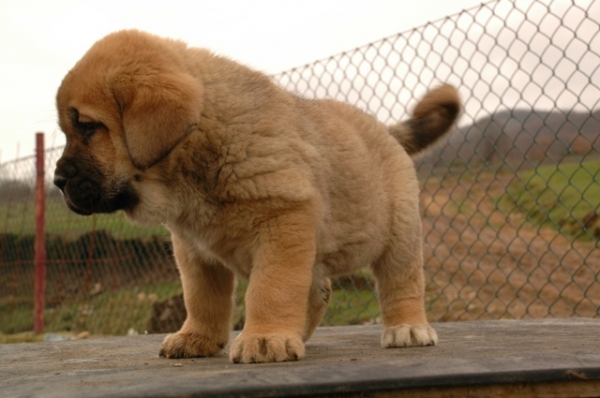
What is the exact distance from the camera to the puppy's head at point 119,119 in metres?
3.05

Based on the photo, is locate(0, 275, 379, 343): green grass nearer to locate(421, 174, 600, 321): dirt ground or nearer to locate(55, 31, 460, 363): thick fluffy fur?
locate(421, 174, 600, 321): dirt ground

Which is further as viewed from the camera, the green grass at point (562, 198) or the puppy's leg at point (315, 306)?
the green grass at point (562, 198)

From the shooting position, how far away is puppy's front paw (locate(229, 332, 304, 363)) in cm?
289

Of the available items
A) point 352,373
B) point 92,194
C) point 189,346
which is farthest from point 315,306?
point 352,373

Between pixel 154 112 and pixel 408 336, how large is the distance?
1511 millimetres

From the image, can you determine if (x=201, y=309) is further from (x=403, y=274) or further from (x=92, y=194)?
(x=403, y=274)

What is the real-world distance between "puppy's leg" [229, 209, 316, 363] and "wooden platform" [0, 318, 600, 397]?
0.12m

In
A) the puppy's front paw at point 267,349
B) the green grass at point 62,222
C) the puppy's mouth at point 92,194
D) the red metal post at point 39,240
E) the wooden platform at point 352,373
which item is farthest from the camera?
the red metal post at point 39,240

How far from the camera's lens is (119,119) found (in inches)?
123

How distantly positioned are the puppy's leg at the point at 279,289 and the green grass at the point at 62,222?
479 centimetres

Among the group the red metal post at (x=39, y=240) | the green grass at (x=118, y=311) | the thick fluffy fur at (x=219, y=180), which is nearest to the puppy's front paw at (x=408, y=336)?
the thick fluffy fur at (x=219, y=180)

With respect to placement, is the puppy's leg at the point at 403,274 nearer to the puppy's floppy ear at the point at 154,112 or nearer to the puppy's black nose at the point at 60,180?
the puppy's floppy ear at the point at 154,112

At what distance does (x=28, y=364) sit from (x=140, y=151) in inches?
42.6

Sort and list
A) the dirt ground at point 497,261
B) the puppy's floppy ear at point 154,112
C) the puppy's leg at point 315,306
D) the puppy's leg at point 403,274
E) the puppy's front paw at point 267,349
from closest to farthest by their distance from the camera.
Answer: the puppy's front paw at point 267,349
the puppy's floppy ear at point 154,112
the puppy's leg at point 403,274
the puppy's leg at point 315,306
the dirt ground at point 497,261
